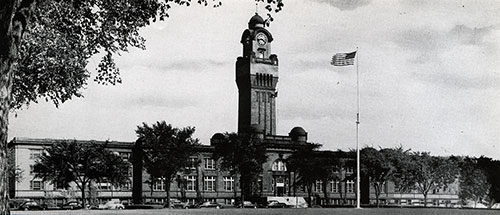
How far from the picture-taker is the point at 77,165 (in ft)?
261

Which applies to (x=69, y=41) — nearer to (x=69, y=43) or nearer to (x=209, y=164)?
(x=69, y=43)

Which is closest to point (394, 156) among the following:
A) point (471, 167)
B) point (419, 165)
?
point (419, 165)

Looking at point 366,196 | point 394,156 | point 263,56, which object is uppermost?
point 263,56

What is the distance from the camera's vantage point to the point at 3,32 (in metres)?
13.5

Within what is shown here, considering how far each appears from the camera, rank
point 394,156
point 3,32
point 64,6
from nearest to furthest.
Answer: point 3,32 < point 64,6 < point 394,156

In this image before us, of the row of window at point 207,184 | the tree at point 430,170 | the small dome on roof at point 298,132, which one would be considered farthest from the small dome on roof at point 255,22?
the tree at point 430,170

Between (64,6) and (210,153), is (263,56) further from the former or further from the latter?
(64,6)

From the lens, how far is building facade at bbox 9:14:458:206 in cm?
9350

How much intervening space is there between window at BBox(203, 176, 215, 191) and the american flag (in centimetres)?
4878

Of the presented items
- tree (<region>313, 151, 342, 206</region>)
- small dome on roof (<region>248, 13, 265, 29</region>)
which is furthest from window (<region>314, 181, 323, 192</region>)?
small dome on roof (<region>248, 13, 265, 29</region>)

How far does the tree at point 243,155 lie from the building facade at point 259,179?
365 cm

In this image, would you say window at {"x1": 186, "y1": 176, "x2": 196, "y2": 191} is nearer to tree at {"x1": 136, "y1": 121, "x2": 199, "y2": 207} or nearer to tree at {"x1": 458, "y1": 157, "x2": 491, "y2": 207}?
tree at {"x1": 136, "y1": 121, "x2": 199, "y2": 207}

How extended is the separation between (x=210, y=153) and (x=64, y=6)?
270 feet

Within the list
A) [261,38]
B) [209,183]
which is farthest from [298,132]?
[209,183]
